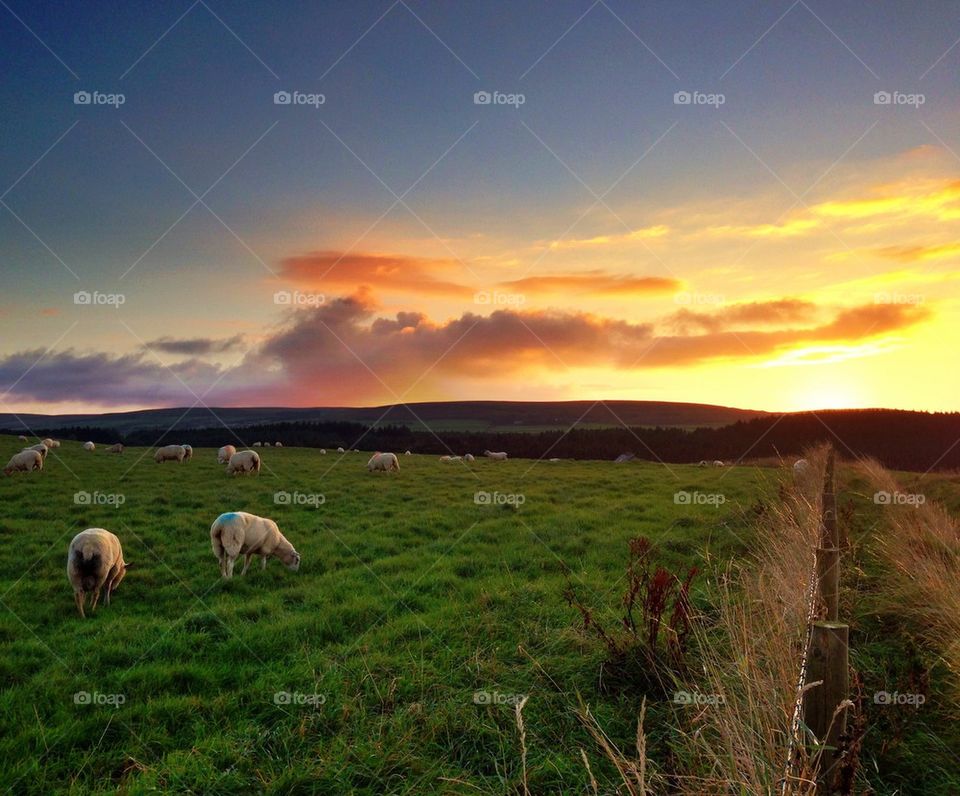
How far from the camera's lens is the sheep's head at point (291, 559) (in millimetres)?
10727

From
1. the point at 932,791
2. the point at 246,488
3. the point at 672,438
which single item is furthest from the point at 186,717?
the point at 672,438

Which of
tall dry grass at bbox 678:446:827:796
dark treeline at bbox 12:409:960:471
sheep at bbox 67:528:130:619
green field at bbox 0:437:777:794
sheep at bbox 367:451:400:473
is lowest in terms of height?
green field at bbox 0:437:777:794

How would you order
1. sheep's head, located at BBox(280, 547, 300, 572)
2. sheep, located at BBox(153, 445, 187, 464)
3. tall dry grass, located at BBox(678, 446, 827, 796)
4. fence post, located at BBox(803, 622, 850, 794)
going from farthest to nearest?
sheep, located at BBox(153, 445, 187, 464), sheep's head, located at BBox(280, 547, 300, 572), tall dry grass, located at BBox(678, 446, 827, 796), fence post, located at BBox(803, 622, 850, 794)

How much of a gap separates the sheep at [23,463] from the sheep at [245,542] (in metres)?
18.9

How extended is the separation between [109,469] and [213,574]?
19764 millimetres

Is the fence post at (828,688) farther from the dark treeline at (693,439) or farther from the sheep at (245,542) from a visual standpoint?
the dark treeline at (693,439)

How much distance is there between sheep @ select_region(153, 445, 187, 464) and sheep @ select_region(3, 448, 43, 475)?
17.7 ft

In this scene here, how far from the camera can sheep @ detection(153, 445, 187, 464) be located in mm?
29255

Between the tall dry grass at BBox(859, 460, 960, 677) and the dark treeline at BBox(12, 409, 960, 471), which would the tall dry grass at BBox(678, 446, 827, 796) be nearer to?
the tall dry grass at BBox(859, 460, 960, 677)

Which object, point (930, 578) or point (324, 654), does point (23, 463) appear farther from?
point (930, 578)

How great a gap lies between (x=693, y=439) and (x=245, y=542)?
40239 millimetres

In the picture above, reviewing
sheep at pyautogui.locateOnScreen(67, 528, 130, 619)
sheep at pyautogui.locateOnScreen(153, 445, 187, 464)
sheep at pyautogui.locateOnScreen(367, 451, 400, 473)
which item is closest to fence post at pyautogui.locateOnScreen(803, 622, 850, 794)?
sheep at pyautogui.locateOnScreen(67, 528, 130, 619)

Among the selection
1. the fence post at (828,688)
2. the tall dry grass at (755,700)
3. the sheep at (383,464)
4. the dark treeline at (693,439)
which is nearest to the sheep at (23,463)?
the dark treeline at (693,439)

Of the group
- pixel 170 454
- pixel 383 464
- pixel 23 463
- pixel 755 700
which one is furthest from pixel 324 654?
pixel 170 454
